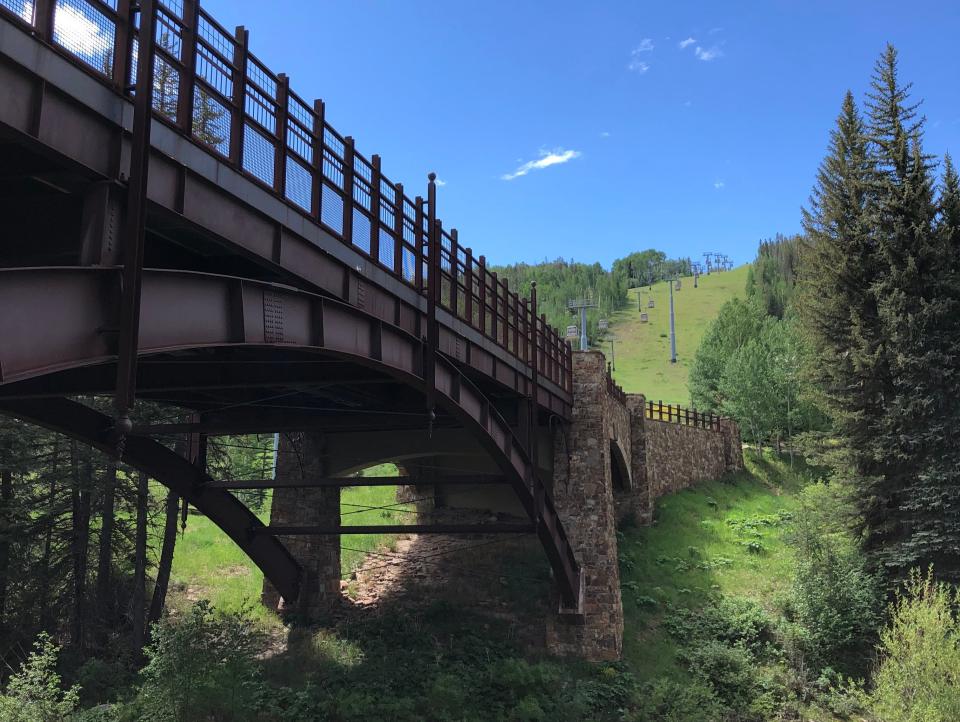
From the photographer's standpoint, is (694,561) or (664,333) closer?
(694,561)

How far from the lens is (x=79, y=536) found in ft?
62.3

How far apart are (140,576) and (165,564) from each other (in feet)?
2.05

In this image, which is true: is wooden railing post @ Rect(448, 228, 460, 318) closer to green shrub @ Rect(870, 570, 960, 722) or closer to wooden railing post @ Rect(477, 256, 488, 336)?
wooden railing post @ Rect(477, 256, 488, 336)

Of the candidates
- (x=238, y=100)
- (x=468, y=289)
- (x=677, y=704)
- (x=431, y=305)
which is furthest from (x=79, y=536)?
(x=238, y=100)

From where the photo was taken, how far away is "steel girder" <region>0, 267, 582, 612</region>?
4.80 metres

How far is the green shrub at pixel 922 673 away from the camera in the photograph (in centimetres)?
1570

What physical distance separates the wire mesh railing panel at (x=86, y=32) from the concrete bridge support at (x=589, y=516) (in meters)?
16.3

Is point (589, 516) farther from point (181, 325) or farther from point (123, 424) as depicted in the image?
point (123, 424)

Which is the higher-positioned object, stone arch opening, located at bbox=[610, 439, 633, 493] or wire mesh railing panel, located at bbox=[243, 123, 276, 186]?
wire mesh railing panel, located at bbox=[243, 123, 276, 186]

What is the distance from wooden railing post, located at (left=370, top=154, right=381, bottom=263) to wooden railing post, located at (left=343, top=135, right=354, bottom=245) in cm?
64

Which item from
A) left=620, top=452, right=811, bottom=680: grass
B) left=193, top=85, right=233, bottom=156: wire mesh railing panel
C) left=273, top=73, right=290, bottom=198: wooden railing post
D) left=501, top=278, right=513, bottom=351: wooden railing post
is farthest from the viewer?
left=620, top=452, right=811, bottom=680: grass

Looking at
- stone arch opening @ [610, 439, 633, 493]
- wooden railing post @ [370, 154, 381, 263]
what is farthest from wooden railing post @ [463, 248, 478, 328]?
stone arch opening @ [610, 439, 633, 493]

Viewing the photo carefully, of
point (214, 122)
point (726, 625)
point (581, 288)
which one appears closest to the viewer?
point (214, 122)

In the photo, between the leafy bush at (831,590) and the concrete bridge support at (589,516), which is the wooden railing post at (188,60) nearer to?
the concrete bridge support at (589,516)
